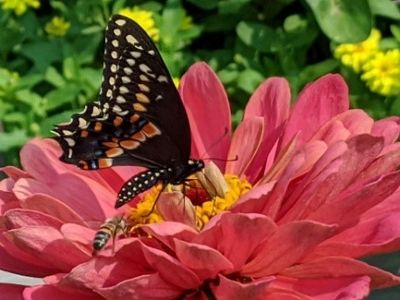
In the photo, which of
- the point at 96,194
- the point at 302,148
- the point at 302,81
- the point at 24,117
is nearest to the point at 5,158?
the point at 24,117

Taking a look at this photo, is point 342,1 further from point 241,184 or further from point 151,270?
point 151,270

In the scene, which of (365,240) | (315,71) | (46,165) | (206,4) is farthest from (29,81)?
(365,240)

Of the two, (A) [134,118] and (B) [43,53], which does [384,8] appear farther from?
(A) [134,118]

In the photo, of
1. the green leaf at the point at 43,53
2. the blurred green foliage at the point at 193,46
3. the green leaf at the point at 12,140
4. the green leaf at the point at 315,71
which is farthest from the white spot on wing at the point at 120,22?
the green leaf at the point at 43,53

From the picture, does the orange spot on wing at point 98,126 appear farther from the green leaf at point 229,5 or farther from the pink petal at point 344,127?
the green leaf at point 229,5

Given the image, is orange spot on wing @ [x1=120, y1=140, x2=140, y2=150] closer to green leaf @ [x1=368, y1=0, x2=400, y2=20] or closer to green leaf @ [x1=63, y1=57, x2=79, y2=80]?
green leaf @ [x1=368, y1=0, x2=400, y2=20]

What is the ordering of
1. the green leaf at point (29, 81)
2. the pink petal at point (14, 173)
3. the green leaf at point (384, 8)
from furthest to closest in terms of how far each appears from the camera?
the green leaf at point (29, 81) → the green leaf at point (384, 8) → the pink petal at point (14, 173)
